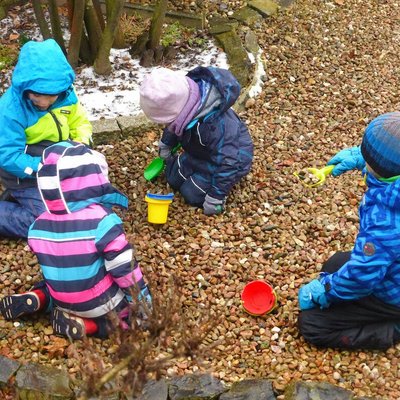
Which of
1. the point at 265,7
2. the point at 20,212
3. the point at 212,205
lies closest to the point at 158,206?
the point at 212,205

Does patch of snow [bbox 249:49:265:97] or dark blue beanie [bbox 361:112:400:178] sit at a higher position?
dark blue beanie [bbox 361:112:400:178]

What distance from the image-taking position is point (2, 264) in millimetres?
3430

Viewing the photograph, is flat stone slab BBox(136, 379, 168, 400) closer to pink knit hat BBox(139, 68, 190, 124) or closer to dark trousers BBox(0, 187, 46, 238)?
dark trousers BBox(0, 187, 46, 238)

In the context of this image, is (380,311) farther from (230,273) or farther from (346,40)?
(346,40)

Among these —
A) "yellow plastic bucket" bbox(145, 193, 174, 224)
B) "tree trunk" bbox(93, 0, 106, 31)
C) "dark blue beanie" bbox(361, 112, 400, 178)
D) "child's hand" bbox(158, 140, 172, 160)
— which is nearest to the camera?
"dark blue beanie" bbox(361, 112, 400, 178)

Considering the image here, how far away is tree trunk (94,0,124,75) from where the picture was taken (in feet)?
14.4

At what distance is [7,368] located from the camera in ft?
9.01

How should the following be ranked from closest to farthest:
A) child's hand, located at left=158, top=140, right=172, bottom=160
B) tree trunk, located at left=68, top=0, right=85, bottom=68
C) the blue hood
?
the blue hood
child's hand, located at left=158, top=140, right=172, bottom=160
tree trunk, located at left=68, top=0, right=85, bottom=68

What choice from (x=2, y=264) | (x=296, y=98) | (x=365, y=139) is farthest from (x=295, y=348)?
(x=296, y=98)

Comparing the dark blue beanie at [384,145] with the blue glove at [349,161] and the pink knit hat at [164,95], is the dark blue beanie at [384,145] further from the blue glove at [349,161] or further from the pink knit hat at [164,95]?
the pink knit hat at [164,95]

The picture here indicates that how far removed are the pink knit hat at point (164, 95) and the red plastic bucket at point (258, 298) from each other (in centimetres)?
100

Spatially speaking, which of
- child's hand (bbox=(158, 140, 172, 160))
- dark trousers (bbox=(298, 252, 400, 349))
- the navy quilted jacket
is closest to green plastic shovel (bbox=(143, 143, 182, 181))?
child's hand (bbox=(158, 140, 172, 160))

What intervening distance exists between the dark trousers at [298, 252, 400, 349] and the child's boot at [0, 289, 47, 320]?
4.01 feet

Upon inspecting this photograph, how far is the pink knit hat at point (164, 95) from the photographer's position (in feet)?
11.2
